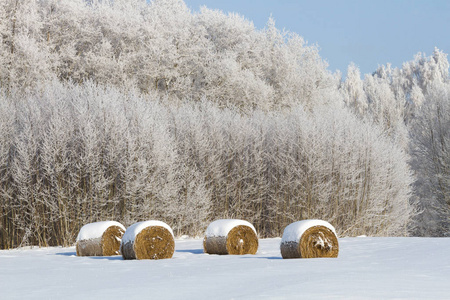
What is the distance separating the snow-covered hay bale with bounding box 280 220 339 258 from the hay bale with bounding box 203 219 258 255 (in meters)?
1.33

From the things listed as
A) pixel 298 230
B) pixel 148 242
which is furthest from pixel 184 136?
pixel 298 230

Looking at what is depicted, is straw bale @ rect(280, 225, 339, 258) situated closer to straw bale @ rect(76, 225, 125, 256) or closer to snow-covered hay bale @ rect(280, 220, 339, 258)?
snow-covered hay bale @ rect(280, 220, 339, 258)

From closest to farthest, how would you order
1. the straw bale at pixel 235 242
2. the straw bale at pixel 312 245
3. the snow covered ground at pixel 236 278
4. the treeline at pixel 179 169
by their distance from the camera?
the snow covered ground at pixel 236 278
the straw bale at pixel 312 245
the straw bale at pixel 235 242
the treeline at pixel 179 169

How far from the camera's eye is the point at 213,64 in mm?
30438

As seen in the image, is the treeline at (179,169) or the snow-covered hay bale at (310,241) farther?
the treeline at (179,169)

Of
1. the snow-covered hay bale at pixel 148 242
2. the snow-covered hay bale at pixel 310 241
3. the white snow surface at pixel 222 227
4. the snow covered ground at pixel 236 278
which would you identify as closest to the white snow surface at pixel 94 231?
the snow covered ground at pixel 236 278

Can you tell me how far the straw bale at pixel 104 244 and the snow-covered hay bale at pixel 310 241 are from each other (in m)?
3.41

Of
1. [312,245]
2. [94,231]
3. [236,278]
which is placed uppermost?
[94,231]

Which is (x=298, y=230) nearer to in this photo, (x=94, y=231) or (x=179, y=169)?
(x=94, y=231)

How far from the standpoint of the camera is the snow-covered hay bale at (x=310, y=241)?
8.84 m

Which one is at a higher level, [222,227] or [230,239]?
[222,227]

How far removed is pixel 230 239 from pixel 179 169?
386 inches

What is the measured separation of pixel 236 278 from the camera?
6613 mm

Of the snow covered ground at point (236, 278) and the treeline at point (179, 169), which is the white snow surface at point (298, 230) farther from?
the treeline at point (179, 169)
